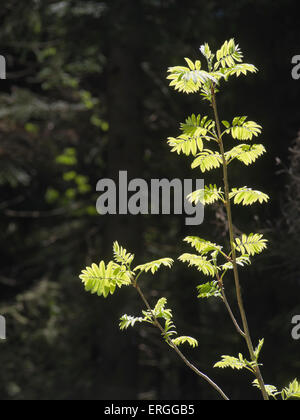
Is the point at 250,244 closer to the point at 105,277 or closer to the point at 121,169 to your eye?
the point at 105,277

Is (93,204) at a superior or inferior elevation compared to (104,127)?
A: inferior

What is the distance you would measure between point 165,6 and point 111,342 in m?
4.55

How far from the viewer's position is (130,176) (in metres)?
7.63

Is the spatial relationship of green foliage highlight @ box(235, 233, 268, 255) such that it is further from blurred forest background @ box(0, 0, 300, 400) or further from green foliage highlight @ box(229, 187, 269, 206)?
blurred forest background @ box(0, 0, 300, 400)

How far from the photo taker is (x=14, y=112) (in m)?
8.50
